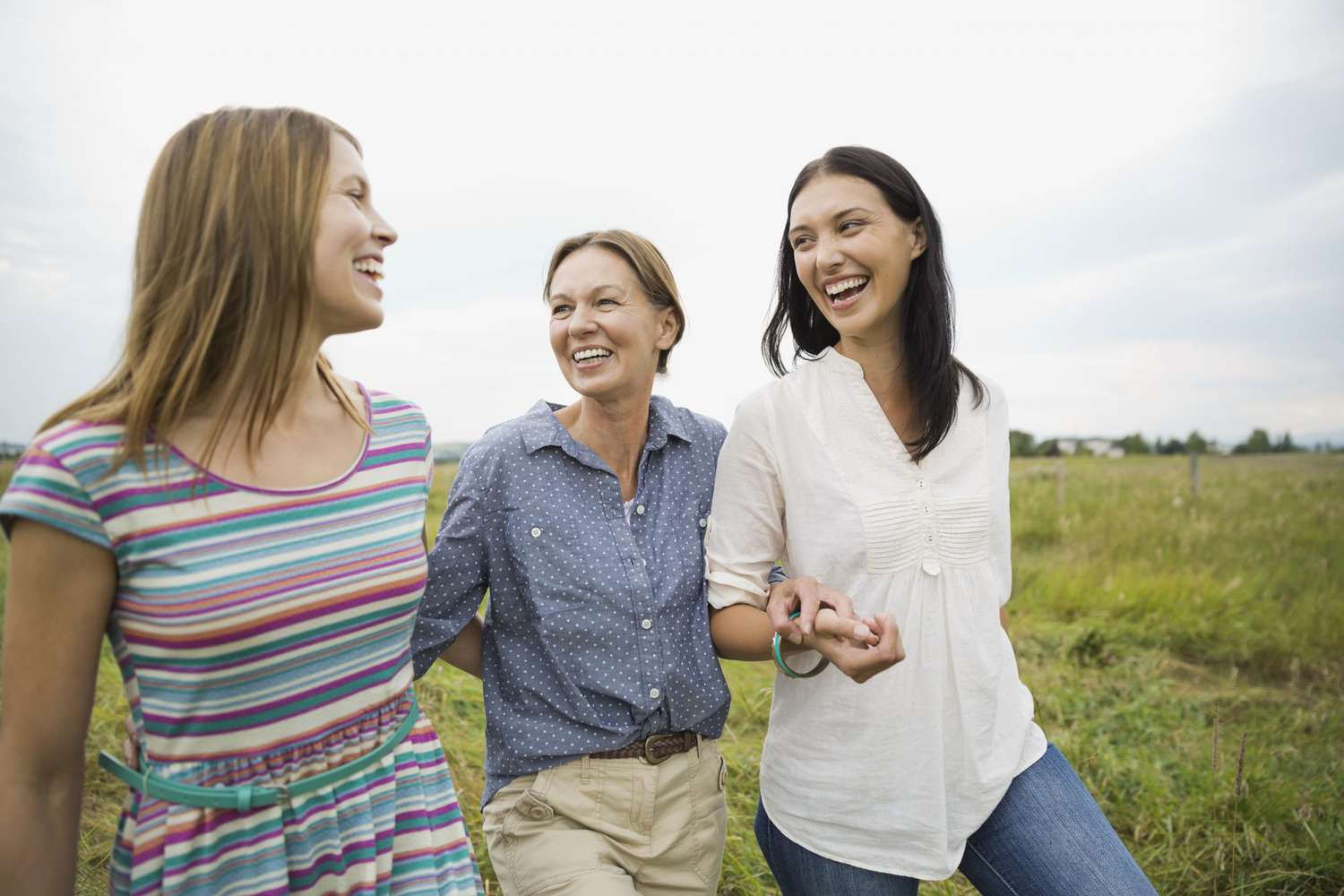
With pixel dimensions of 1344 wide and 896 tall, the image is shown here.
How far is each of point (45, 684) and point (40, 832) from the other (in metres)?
0.22

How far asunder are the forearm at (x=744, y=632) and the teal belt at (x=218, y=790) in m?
0.94

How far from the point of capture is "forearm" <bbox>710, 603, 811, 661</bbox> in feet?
6.88

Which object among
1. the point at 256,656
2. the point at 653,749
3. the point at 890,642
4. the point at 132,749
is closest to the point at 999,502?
the point at 890,642

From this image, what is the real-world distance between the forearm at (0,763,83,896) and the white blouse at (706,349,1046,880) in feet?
4.29

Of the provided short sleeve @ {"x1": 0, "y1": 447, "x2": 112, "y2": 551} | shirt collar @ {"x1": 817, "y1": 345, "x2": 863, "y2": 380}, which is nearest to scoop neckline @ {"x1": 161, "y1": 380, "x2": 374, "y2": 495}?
short sleeve @ {"x1": 0, "y1": 447, "x2": 112, "y2": 551}

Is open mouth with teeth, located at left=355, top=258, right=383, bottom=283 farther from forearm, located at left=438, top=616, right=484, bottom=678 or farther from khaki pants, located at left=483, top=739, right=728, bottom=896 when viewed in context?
khaki pants, located at left=483, top=739, right=728, bottom=896

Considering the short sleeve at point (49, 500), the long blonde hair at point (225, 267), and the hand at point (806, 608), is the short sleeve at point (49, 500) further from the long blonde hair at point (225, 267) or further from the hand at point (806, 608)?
the hand at point (806, 608)

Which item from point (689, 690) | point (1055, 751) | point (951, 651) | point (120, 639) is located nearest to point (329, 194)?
point (120, 639)

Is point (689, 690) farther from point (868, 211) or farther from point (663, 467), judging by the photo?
point (868, 211)

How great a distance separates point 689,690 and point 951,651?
24.5 inches

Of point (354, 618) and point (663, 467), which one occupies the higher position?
point (663, 467)

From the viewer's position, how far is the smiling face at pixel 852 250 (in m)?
2.12

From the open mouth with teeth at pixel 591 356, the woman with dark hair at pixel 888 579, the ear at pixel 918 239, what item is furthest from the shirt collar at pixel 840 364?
the open mouth with teeth at pixel 591 356

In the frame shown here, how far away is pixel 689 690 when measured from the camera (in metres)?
2.17
